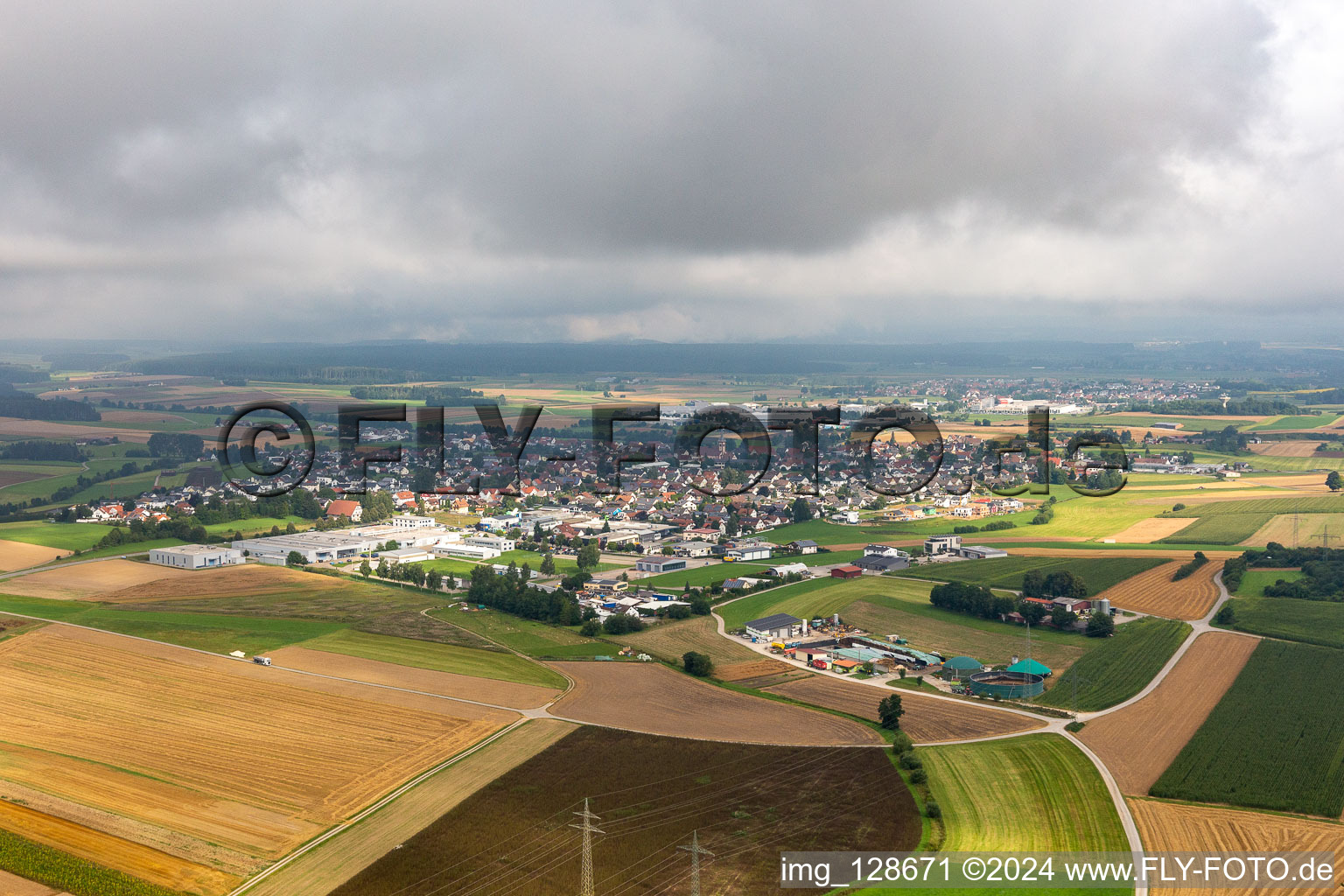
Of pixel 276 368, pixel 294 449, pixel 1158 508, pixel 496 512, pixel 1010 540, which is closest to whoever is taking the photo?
pixel 1010 540

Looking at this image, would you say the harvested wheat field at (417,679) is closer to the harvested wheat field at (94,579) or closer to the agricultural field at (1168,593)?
the harvested wheat field at (94,579)

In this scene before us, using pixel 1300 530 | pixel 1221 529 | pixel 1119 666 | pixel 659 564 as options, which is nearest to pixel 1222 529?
pixel 1221 529

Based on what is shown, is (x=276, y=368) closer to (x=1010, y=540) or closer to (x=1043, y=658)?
(x=1010, y=540)

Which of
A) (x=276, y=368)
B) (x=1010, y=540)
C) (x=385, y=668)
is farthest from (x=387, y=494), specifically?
(x=276, y=368)

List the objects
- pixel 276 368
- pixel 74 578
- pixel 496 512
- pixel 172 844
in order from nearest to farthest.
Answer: pixel 172 844
pixel 74 578
pixel 496 512
pixel 276 368

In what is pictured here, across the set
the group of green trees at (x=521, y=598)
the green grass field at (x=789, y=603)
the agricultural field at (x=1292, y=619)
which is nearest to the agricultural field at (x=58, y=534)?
the group of green trees at (x=521, y=598)

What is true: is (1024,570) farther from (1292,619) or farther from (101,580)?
(101,580)

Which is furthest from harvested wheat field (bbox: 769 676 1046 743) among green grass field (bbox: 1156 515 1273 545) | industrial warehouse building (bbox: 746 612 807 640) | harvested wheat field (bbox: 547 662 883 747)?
green grass field (bbox: 1156 515 1273 545)
